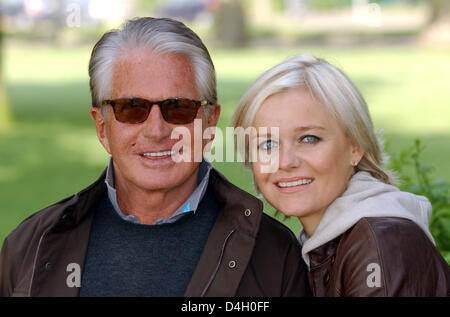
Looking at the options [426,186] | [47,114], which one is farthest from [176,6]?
[426,186]

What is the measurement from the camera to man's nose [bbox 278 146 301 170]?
9.23 feet

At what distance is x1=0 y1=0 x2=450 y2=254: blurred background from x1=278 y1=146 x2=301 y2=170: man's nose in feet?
1.69

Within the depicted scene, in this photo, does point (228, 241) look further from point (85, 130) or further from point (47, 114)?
point (47, 114)

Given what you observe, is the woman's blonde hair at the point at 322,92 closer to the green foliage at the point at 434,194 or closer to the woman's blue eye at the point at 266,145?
the woman's blue eye at the point at 266,145

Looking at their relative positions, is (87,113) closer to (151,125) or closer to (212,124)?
(212,124)

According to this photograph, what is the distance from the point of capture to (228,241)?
2.79m

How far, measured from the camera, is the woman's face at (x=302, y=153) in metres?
2.82

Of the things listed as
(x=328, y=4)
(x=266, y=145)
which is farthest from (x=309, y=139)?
(x=328, y=4)

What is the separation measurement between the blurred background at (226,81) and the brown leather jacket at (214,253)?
0.51 m

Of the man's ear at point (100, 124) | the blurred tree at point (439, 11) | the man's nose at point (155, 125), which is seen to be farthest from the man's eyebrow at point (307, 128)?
the blurred tree at point (439, 11)

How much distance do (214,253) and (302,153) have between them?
19.0 inches

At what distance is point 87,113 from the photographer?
53.0 ft

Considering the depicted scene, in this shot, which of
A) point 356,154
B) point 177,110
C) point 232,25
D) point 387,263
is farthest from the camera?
point 232,25
